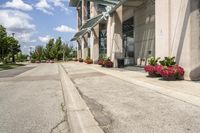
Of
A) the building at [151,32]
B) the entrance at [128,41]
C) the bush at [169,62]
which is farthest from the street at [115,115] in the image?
the entrance at [128,41]

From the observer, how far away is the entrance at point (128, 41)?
3288 cm

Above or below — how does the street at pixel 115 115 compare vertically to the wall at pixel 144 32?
below

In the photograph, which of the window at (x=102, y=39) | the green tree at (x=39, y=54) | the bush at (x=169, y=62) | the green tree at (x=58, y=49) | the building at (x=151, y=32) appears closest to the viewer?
the building at (x=151, y=32)

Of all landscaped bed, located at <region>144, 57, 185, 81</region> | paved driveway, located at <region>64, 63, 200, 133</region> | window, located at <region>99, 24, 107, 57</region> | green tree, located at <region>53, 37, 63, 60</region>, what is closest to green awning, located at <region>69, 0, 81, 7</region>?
green tree, located at <region>53, 37, 63, 60</region>

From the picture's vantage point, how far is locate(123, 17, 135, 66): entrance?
32.9 m

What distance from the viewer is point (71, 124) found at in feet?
21.1

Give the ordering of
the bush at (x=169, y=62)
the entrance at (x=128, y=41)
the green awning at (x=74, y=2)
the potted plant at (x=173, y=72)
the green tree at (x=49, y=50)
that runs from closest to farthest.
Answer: the potted plant at (x=173, y=72), the bush at (x=169, y=62), the entrance at (x=128, y=41), the green awning at (x=74, y=2), the green tree at (x=49, y=50)

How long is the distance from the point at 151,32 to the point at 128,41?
870cm

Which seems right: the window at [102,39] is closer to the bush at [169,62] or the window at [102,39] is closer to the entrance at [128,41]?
the entrance at [128,41]

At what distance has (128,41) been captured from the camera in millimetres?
34875

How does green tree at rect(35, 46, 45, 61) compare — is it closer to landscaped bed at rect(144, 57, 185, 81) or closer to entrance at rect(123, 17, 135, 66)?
entrance at rect(123, 17, 135, 66)

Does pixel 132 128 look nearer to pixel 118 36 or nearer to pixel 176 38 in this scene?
pixel 176 38

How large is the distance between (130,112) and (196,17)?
8.42 metres

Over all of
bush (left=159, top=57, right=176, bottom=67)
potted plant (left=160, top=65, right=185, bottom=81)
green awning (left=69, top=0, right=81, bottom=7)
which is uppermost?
green awning (left=69, top=0, right=81, bottom=7)
